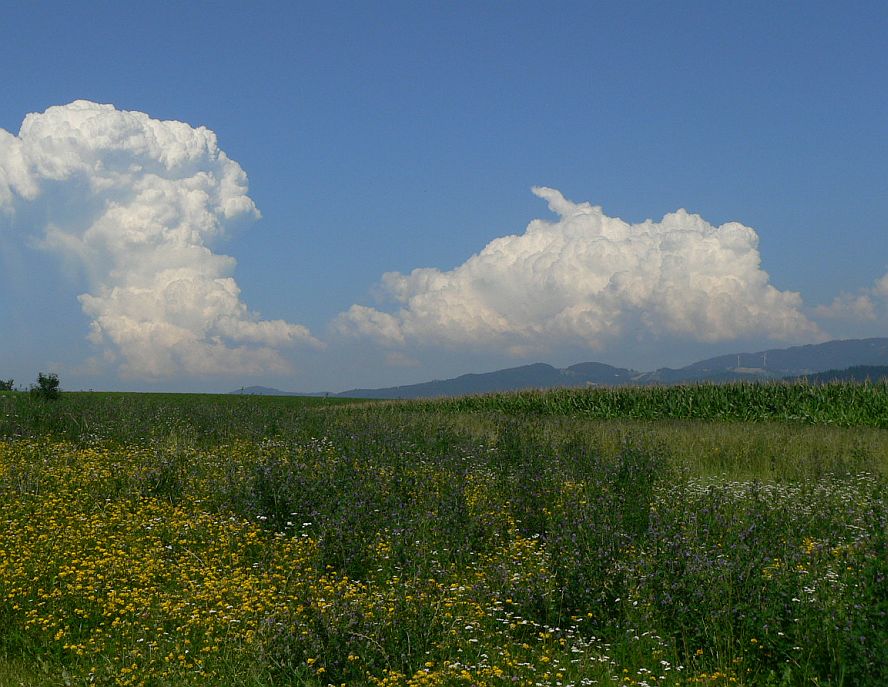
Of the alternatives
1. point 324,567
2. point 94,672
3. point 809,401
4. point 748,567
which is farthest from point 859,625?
point 809,401

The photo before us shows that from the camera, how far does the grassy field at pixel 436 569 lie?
502 centimetres

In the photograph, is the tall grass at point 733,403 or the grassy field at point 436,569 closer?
the grassy field at point 436,569

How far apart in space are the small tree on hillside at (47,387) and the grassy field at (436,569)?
14.9m

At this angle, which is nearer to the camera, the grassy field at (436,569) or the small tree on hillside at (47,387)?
the grassy field at (436,569)

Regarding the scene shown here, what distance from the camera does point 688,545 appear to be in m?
6.43

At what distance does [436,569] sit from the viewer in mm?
7113

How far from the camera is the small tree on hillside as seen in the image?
27328 mm

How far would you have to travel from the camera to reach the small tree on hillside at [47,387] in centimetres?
2733

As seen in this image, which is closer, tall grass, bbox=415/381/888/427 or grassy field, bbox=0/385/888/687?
grassy field, bbox=0/385/888/687

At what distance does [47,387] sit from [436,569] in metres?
26.0

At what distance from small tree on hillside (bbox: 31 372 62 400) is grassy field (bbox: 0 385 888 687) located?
14851 mm

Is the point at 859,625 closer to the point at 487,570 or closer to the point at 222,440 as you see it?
the point at 487,570

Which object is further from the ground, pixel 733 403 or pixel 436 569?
pixel 733 403

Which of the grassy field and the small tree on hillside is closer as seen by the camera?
the grassy field
